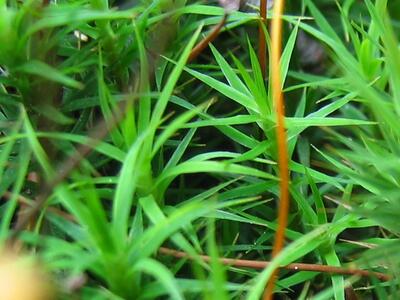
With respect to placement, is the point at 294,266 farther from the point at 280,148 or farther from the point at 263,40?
the point at 263,40

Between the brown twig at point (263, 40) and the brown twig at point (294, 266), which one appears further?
the brown twig at point (263, 40)

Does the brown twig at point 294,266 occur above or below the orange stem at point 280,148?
below

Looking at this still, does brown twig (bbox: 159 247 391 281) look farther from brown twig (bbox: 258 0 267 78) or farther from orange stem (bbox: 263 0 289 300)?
brown twig (bbox: 258 0 267 78)

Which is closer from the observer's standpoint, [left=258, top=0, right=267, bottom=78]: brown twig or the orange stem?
the orange stem

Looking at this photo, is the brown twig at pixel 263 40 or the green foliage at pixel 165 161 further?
the brown twig at pixel 263 40

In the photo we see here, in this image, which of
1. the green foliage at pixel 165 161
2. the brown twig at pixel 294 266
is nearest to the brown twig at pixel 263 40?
the green foliage at pixel 165 161

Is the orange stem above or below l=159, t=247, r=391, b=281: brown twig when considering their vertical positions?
above

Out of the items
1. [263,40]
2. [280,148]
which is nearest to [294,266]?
[280,148]

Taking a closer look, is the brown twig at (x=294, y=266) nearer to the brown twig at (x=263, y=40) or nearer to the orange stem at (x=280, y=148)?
the orange stem at (x=280, y=148)

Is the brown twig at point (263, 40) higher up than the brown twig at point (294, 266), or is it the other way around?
the brown twig at point (263, 40)

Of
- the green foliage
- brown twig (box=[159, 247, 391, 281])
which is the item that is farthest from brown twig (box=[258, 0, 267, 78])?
brown twig (box=[159, 247, 391, 281])

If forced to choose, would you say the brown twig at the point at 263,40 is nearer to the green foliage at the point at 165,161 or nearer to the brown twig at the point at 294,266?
the green foliage at the point at 165,161

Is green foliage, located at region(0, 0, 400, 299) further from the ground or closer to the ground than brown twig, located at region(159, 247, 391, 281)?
further from the ground
